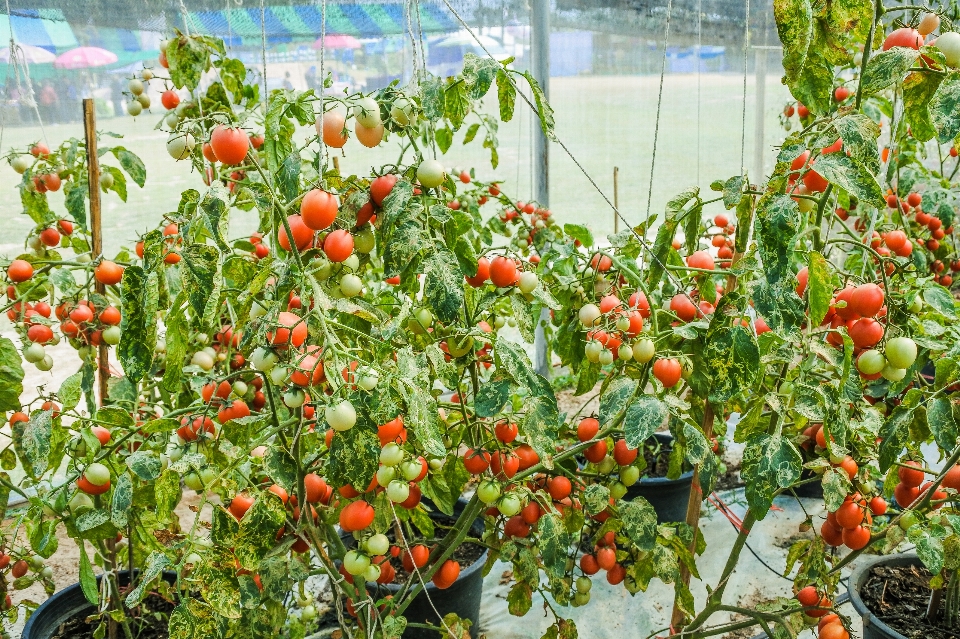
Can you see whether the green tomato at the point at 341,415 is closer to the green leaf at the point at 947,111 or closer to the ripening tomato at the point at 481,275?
the ripening tomato at the point at 481,275

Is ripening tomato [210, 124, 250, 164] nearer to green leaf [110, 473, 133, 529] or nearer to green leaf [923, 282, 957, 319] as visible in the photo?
green leaf [110, 473, 133, 529]

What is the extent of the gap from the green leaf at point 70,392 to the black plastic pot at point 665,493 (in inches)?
57.4

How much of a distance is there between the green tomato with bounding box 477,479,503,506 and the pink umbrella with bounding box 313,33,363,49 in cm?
239

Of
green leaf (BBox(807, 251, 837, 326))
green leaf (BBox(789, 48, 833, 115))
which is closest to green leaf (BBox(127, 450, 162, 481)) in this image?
green leaf (BBox(807, 251, 837, 326))

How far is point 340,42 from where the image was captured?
314 cm

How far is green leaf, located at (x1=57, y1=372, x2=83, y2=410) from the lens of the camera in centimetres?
140

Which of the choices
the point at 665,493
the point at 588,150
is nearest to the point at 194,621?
the point at 665,493

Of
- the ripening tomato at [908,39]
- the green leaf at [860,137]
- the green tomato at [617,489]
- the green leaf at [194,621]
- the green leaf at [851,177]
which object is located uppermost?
the ripening tomato at [908,39]

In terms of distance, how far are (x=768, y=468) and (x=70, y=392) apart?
49.1 inches

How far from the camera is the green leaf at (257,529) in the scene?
1055 mm

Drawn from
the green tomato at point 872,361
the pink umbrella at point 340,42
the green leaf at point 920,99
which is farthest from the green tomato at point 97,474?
the pink umbrella at point 340,42

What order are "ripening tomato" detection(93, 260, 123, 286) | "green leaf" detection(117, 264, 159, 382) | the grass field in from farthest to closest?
the grass field, "ripening tomato" detection(93, 260, 123, 286), "green leaf" detection(117, 264, 159, 382)

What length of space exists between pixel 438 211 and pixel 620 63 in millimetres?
3152

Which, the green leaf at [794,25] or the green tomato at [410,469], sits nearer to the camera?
the green leaf at [794,25]
